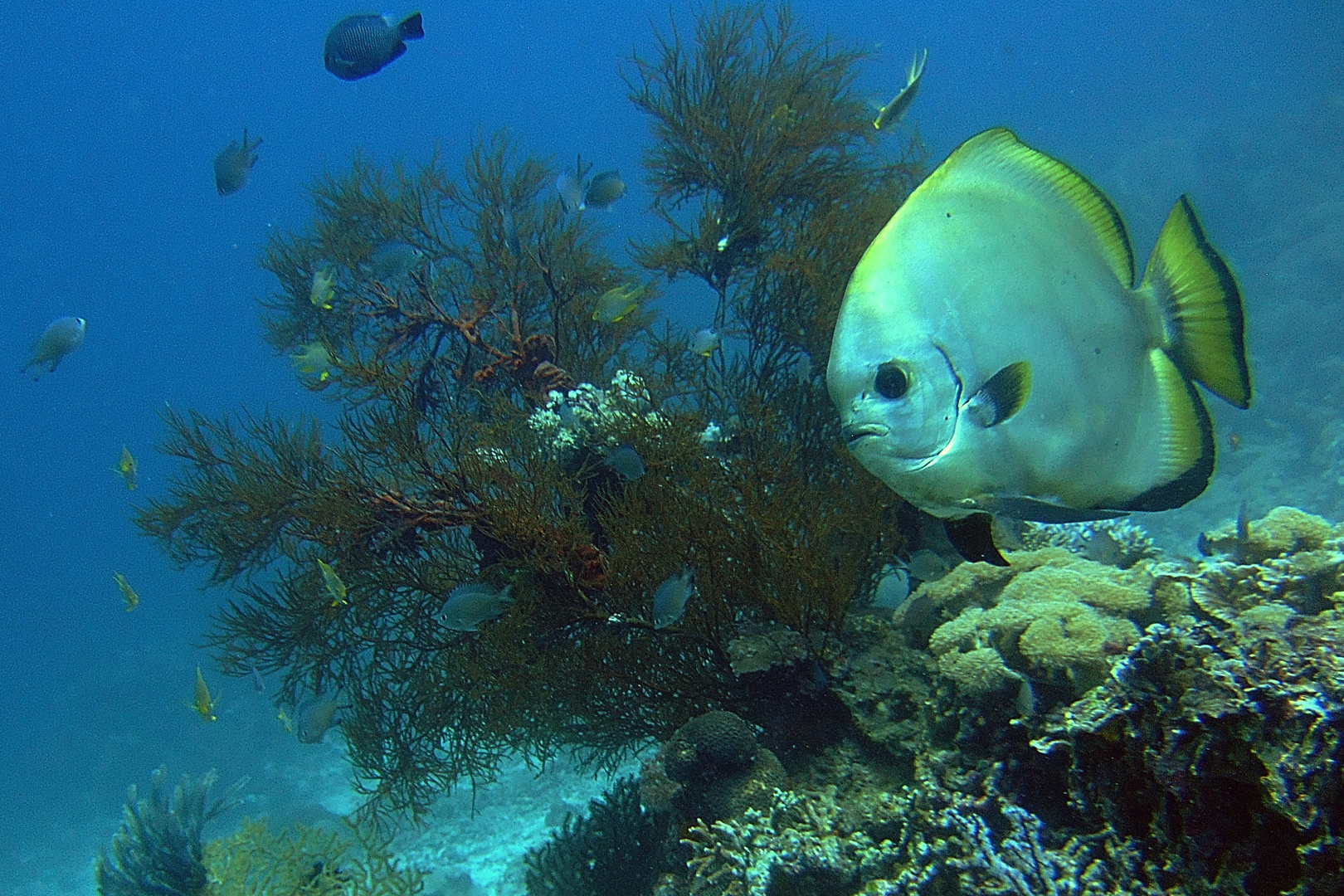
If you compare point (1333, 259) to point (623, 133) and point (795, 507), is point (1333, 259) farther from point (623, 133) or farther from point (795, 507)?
point (623, 133)

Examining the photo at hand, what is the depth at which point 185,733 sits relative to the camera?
18.9 meters

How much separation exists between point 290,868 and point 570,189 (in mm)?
6496

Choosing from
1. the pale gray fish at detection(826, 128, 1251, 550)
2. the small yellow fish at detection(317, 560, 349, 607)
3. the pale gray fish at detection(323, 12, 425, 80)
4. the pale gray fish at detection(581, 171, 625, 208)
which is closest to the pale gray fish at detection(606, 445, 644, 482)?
the small yellow fish at detection(317, 560, 349, 607)

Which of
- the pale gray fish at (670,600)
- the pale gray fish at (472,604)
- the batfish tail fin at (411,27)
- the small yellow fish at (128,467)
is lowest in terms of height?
the pale gray fish at (670,600)

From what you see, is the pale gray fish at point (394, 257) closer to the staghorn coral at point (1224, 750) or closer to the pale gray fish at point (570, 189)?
the pale gray fish at point (570, 189)

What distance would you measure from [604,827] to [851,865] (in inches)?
111

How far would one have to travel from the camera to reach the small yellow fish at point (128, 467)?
750cm

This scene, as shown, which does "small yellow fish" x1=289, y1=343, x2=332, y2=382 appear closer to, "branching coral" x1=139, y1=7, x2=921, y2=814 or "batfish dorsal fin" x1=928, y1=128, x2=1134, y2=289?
"branching coral" x1=139, y1=7, x2=921, y2=814

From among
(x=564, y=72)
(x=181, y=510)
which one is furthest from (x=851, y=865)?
(x=564, y=72)

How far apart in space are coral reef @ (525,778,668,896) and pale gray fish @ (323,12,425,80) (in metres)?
6.01

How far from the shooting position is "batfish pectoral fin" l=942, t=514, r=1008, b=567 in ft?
4.63

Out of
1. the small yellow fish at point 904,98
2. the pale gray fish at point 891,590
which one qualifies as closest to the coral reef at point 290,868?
the pale gray fish at point 891,590

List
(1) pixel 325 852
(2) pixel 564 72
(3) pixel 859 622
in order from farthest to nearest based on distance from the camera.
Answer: (2) pixel 564 72 → (1) pixel 325 852 → (3) pixel 859 622

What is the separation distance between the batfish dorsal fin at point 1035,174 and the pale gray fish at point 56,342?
32.7 feet
